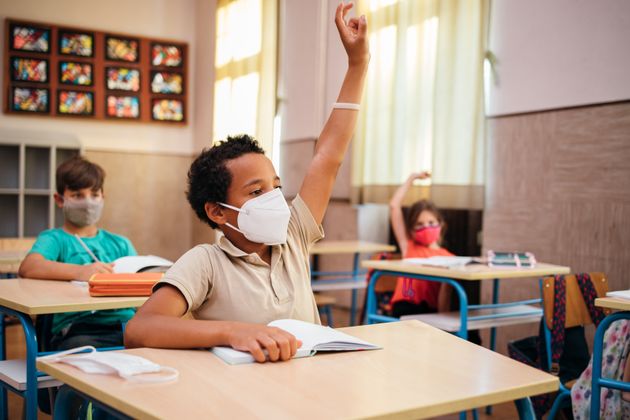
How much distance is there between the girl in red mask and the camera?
3.47 metres

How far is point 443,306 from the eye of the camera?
3.47 m

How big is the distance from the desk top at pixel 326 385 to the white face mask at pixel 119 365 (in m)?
0.01

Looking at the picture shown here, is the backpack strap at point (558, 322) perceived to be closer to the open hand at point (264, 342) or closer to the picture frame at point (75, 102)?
the open hand at point (264, 342)

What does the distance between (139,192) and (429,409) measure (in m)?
7.35

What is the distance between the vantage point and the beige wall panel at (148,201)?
7.76m

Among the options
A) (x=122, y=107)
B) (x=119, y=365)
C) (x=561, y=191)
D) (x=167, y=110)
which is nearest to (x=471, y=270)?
(x=561, y=191)

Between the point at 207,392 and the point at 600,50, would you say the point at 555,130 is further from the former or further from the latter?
the point at 207,392

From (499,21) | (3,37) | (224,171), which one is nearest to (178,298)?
(224,171)

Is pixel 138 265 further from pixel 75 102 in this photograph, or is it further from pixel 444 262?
pixel 75 102

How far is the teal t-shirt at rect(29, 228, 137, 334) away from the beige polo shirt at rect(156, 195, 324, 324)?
1.15 m

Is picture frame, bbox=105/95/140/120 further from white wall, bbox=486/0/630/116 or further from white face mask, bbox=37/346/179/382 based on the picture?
white face mask, bbox=37/346/179/382

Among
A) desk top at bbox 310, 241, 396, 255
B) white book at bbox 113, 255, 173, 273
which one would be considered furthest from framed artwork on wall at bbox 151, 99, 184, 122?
white book at bbox 113, 255, 173, 273

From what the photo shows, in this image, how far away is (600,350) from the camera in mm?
2098

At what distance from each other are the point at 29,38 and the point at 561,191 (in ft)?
19.4
